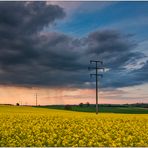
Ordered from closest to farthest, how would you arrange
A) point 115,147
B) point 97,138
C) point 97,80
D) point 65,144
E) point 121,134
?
point 115,147 < point 65,144 < point 97,138 < point 121,134 < point 97,80

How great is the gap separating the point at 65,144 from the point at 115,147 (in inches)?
92.8

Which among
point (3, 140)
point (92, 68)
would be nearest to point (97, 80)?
point (92, 68)

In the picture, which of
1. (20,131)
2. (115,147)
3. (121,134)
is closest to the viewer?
(115,147)

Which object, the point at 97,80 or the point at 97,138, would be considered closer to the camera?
the point at 97,138

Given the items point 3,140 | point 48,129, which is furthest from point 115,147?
point 48,129

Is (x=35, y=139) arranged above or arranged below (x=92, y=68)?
below

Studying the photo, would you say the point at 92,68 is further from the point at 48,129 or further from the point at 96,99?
the point at 48,129

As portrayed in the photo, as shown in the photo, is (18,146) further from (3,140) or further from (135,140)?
(135,140)

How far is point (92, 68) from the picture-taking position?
209ft

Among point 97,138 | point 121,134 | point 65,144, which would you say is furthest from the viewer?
point 121,134

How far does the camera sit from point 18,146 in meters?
18.0

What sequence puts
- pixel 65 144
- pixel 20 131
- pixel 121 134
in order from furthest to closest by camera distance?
pixel 20 131 < pixel 121 134 < pixel 65 144

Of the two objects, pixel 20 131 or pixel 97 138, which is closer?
pixel 97 138

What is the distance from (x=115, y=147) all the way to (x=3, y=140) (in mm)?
6377
